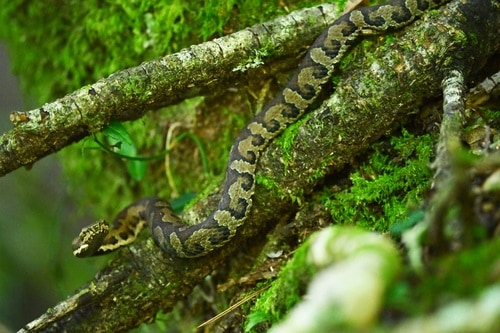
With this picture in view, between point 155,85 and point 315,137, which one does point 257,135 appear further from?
point 155,85

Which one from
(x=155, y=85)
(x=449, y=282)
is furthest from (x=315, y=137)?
(x=449, y=282)

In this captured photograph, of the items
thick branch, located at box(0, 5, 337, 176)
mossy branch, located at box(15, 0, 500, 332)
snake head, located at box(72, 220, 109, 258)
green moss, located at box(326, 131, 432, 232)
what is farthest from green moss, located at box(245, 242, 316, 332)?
thick branch, located at box(0, 5, 337, 176)

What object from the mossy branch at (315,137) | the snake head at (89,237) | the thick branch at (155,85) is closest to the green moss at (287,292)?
the mossy branch at (315,137)

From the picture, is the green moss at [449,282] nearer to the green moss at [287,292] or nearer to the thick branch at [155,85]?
the green moss at [287,292]

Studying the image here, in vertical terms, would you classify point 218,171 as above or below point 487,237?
above

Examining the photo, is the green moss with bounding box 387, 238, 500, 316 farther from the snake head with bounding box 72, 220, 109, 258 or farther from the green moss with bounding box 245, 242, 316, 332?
the snake head with bounding box 72, 220, 109, 258

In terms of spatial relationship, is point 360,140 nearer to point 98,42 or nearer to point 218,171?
point 218,171

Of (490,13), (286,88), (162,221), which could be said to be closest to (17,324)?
(162,221)
